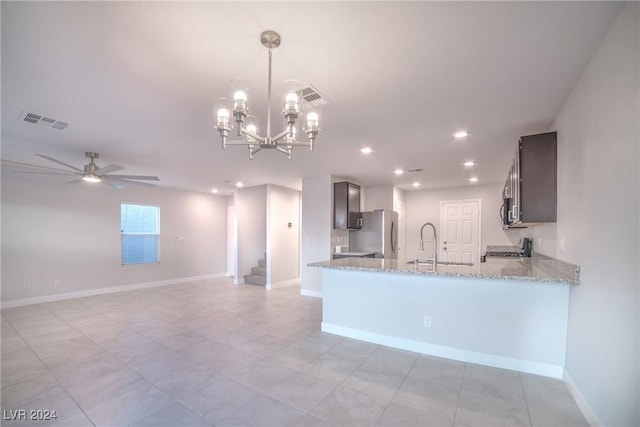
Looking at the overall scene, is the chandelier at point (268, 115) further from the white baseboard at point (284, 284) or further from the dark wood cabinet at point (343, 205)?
the white baseboard at point (284, 284)

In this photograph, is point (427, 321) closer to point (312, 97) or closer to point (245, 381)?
point (245, 381)

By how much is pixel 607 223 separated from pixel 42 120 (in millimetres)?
4944

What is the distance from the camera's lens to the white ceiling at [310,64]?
161cm

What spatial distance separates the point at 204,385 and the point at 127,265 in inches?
219

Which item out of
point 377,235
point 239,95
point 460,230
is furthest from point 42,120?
point 460,230

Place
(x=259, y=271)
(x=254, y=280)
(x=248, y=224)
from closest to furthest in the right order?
(x=254, y=280) < (x=259, y=271) < (x=248, y=224)

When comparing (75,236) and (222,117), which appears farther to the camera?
(75,236)

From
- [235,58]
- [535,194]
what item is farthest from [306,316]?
[235,58]

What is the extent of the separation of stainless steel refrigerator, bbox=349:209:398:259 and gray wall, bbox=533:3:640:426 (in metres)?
4.04

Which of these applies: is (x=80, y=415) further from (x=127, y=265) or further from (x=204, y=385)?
(x=127, y=265)

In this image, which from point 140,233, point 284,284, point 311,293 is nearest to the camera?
point 311,293

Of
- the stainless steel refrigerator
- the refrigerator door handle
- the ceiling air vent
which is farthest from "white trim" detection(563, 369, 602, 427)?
the refrigerator door handle

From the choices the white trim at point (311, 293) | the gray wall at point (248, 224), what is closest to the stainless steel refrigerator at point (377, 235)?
the white trim at point (311, 293)

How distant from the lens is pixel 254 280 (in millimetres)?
7453
